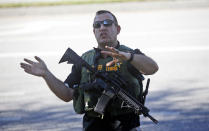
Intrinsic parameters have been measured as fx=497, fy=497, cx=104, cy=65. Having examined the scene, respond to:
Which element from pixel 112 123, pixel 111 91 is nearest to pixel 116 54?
pixel 111 91

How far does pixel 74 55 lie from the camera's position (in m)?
3.35

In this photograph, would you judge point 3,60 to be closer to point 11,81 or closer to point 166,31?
point 11,81

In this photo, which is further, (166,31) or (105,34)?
(166,31)

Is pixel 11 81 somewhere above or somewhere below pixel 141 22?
below

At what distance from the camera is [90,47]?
39.0 ft

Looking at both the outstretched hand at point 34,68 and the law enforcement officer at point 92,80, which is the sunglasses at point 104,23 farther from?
the outstretched hand at point 34,68

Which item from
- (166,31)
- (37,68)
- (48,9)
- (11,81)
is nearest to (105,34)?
(37,68)

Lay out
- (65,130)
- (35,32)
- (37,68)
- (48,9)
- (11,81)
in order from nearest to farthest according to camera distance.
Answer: (37,68) → (65,130) → (11,81) → (35,32) → (48,9)

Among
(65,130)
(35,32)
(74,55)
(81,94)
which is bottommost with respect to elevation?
(65,130)

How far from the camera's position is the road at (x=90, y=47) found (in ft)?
21.7

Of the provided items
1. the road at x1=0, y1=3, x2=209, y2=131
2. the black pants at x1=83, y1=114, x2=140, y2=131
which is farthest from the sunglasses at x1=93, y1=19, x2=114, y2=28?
the road at x1=0, y1=3, x2=209, y2=131

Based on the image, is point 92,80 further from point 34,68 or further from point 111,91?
point 34,68

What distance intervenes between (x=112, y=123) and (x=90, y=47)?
8505 millimetres

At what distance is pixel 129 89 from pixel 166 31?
1061cm
